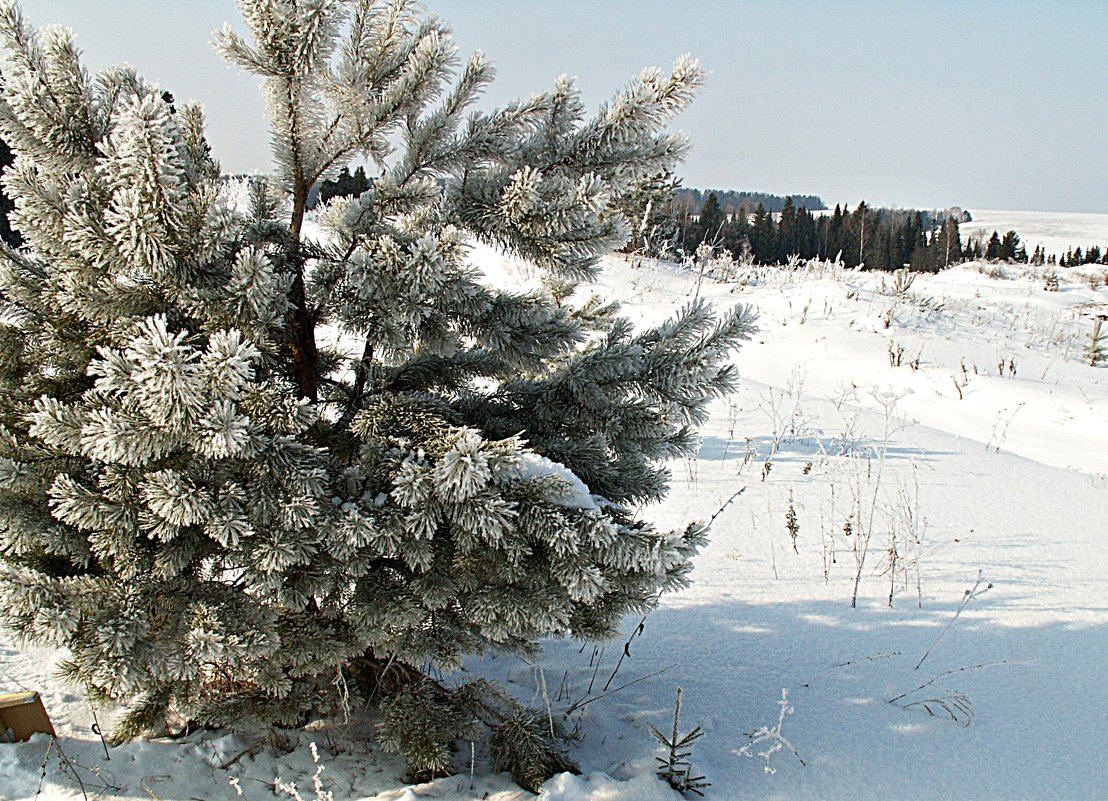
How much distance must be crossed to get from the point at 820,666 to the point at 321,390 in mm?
2010

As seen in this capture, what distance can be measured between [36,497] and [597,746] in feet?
5.54

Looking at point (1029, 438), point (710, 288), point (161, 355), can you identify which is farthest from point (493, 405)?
point (710, 288)

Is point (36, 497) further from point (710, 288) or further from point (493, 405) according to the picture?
point (710, 288)

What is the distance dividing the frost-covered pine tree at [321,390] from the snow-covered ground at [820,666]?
0.21 m

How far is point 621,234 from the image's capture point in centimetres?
189

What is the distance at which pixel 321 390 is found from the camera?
2.30 m

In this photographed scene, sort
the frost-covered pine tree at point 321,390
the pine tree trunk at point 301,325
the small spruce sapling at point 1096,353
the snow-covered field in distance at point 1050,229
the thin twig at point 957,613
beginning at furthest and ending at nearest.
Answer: the snow-covered field in distance at point 1050,229, the small spruce sapling at point 1096,353, the thin twig at point 957,613, the pine tree trunk at point 301,325, the frost-covered pine tree at point 321,390

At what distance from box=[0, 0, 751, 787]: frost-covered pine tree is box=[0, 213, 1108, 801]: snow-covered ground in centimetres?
21

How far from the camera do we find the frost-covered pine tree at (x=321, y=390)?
1.59 meters

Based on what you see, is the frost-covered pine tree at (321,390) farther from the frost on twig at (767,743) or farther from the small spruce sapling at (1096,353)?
the small spruce sapling at (1096,353)

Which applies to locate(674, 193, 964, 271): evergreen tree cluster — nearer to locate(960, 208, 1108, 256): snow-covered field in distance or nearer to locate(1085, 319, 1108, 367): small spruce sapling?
locate(960, 208, 1108, 256): snow-covered field in distance

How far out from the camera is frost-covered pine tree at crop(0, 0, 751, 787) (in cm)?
159

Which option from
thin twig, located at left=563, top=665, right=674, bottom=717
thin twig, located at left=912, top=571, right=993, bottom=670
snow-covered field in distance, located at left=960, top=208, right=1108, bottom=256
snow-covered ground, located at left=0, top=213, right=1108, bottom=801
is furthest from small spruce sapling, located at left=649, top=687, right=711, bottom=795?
snow-covered field in distance, located at left=960, top=208, right=1108, bottom=256

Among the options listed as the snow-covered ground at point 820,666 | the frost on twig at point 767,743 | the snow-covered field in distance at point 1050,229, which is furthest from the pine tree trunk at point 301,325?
the snow-covered field in distance at point 1050,229
